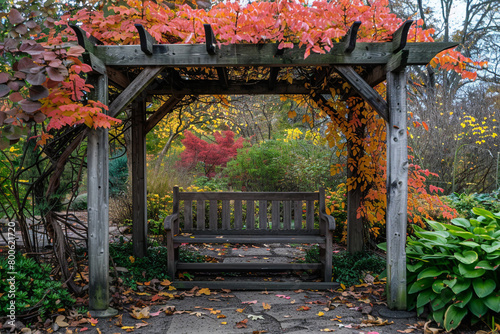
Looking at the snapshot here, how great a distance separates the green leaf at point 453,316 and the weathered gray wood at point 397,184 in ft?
1.61

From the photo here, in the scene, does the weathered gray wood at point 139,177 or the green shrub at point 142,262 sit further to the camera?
the weathered gray wood at point 139,177

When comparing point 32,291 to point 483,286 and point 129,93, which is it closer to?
point 129,93

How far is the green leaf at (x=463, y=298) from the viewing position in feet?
8.70

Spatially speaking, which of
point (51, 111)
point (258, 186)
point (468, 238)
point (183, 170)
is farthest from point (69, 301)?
point (183, 170)

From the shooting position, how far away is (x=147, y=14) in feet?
10.1

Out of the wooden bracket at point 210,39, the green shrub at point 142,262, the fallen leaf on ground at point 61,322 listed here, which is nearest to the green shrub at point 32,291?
the fallen leaf on ground at point 61,322

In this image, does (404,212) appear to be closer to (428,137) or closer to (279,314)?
(279,314)

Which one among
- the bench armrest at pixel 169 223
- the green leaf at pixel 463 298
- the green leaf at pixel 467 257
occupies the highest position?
the bench armrest at pixel 169 223

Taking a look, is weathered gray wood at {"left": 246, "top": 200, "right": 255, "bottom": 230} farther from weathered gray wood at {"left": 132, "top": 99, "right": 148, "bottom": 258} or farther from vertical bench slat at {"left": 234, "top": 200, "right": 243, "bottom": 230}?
weathered gray wood at {"left": 132, "top": 99, "right": 148, "bottom": 258}

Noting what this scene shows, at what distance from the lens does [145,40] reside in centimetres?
291

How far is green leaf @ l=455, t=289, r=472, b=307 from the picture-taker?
2.65 meters

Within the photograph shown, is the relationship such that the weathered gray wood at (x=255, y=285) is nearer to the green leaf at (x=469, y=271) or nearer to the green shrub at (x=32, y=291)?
the green shrub at (x=32, y=291)

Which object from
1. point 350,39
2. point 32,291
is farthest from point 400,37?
point 32,291

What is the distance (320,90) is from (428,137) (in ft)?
14.3
